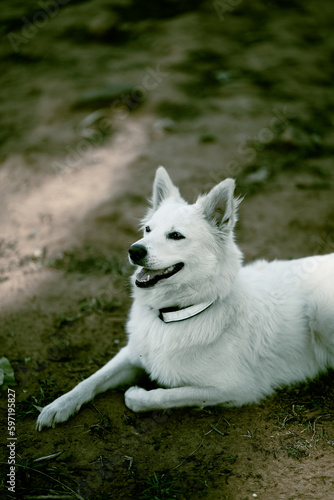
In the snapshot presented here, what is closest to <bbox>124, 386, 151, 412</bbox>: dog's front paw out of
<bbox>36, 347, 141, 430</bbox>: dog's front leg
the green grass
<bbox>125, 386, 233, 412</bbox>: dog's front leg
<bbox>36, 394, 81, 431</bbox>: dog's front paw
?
<bbox>125, 386, 233, 412</bbox>: dog's front leg

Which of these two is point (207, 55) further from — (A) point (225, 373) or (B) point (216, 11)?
(A) point (225, 373)

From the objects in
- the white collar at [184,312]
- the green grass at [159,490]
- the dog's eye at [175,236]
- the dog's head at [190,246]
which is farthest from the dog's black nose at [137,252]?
the green grass at [159,490]

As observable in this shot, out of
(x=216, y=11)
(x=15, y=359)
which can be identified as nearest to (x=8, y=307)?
(x=15, y=359)

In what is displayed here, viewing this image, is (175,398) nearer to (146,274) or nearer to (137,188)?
(146,274)

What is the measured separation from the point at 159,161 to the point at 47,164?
67.9 inches

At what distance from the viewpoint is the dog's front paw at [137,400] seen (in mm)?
2758

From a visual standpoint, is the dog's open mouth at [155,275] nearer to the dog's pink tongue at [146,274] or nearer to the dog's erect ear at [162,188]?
the dog's pink tongue at [146,274]

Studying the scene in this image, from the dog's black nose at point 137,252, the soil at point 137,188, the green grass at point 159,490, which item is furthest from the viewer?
the dog's black nose at point 137,252

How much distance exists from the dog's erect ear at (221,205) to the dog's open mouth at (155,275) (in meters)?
0.42

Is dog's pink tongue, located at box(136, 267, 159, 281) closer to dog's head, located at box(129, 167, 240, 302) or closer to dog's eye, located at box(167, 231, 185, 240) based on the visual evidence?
dog's head, located at box(129, 167, 240, 302)

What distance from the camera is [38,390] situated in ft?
10.1

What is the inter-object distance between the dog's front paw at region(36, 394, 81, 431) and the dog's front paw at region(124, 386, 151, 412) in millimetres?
360

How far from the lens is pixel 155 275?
2740mm

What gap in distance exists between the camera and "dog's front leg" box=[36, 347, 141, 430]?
8.93 ft
